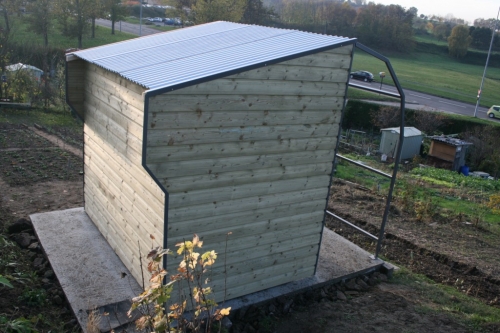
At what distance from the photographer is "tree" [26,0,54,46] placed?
34500 millimetres

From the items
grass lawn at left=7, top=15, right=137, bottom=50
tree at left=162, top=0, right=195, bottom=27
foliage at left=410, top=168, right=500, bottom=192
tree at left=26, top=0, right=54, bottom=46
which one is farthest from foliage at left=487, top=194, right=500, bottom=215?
tree at left=162, top=0, right=195, bottom=27

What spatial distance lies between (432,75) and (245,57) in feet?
185

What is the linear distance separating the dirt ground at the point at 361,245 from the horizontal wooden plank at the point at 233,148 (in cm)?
225

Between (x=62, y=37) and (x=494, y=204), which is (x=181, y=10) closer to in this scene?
(x=62, y=37)

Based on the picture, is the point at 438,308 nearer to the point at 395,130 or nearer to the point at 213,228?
the point at 213,228

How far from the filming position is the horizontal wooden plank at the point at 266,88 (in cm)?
520

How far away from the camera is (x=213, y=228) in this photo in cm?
588

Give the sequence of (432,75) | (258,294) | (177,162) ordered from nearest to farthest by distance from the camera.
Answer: (177,162) → (258,294) → (432,75)

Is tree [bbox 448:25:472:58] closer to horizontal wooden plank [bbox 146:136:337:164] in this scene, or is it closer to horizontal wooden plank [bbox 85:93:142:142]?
horizontal wooden plank [bbox 146:136:337:164]

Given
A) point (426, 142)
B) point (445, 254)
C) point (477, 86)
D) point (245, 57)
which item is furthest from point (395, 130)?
point (477, 86)

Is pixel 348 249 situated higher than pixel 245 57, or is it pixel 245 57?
pixel 245 57

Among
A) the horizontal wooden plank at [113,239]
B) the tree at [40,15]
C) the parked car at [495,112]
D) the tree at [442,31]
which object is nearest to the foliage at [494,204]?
the horizontal wooden plank at [113,239]

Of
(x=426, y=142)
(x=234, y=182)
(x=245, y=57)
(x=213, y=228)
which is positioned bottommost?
(x=426, y=142)

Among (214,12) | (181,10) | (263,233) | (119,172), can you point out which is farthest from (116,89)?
(181,10)
